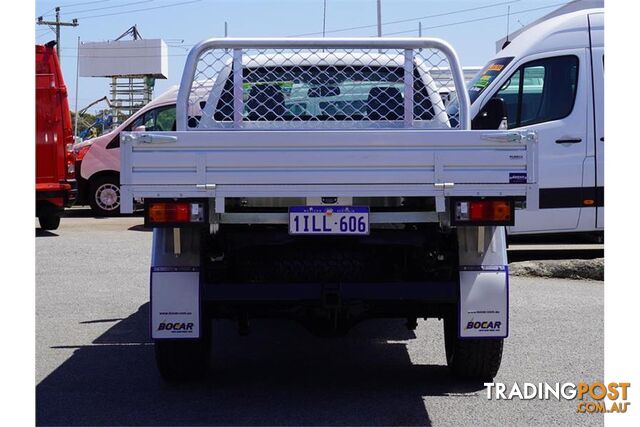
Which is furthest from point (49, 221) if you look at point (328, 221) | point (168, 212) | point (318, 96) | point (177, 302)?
point (328, 221)

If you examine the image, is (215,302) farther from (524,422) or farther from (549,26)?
(549,26)

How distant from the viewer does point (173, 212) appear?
505cm

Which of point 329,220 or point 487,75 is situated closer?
point 329,220

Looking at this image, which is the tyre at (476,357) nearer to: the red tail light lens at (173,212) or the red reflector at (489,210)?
the red reflector at (489,210)

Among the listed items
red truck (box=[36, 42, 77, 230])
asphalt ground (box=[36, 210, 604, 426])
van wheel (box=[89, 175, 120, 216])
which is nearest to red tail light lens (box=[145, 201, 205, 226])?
asphalt ground (box=[36, 210, 604, 426])

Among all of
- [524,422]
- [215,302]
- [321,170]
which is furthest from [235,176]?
[524,422]

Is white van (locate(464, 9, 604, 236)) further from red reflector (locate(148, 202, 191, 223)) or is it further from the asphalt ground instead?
red reflector (locate(148, 202, 191, 223))

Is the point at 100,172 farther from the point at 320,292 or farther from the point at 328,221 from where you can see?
the point at 328,221

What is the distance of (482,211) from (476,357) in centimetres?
114

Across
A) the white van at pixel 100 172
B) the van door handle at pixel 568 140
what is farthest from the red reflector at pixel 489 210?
the white van at pixel 100 172

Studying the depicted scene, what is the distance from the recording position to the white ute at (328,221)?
4.97 m

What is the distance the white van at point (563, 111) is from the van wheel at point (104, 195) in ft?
29.2

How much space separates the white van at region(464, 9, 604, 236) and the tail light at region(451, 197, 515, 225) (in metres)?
5.38

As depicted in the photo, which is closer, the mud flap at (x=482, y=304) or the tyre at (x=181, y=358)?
the mud flap at (x=482, y=304)
